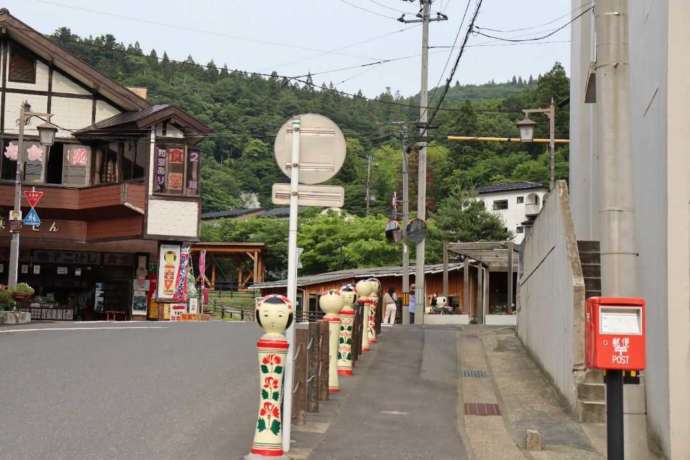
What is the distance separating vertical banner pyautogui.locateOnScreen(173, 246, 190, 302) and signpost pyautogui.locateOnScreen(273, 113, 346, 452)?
2845 cm

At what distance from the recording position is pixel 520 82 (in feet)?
517

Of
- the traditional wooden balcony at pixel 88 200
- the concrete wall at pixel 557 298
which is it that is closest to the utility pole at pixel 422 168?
the traditional wooden balcony at pixel 88 200

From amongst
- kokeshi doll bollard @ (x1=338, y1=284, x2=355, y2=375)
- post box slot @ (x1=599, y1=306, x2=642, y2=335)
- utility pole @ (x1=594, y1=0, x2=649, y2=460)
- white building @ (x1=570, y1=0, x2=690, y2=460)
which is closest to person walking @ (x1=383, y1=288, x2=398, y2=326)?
kokeshi doll bollard @ (x1=338, y1=284, x2=355, y2=375)

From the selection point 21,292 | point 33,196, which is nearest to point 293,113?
point 33,196

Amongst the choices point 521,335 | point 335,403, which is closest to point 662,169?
point 335,403

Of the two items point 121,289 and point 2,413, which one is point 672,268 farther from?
point 121,289

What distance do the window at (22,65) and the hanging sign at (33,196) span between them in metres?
4.43

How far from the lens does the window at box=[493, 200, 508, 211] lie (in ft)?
228

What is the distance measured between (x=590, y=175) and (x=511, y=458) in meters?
11.0

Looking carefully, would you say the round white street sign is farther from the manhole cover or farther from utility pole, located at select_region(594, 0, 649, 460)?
the manhole cover

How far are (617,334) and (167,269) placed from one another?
31.8m

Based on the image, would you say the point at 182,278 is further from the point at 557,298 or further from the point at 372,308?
the point at 557,298

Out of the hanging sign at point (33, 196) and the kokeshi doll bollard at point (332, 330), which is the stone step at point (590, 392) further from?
the hanging sign at point (33, 196)

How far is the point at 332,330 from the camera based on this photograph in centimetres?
1224
